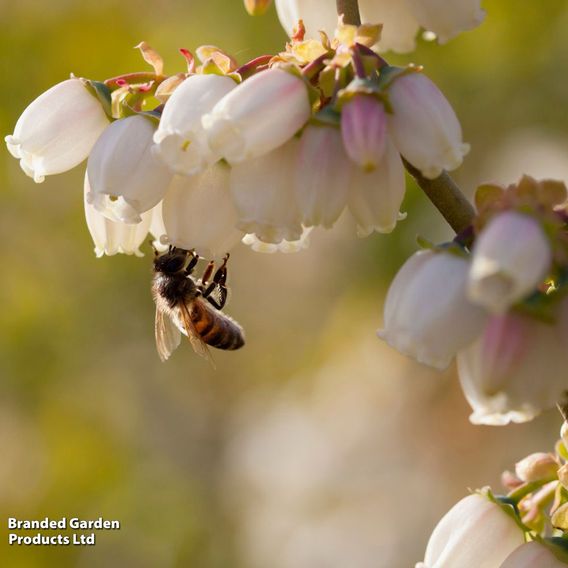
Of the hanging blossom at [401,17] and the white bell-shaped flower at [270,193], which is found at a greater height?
the hanging blossom at [401,17]

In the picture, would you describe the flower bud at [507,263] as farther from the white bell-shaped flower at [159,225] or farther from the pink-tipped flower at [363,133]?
the white bell-shaped flower at [159,225]

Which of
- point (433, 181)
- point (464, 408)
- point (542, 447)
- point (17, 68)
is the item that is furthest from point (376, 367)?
point (433, 181)

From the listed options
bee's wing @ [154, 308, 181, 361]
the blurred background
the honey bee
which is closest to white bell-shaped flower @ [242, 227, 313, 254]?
the honey bee

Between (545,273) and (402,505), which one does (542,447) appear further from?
(545,273)

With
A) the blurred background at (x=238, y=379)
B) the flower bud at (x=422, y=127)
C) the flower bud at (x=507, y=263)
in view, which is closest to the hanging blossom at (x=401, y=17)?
the flower bud at (x=422, y=127)

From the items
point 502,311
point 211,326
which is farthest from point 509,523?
point 211,326
